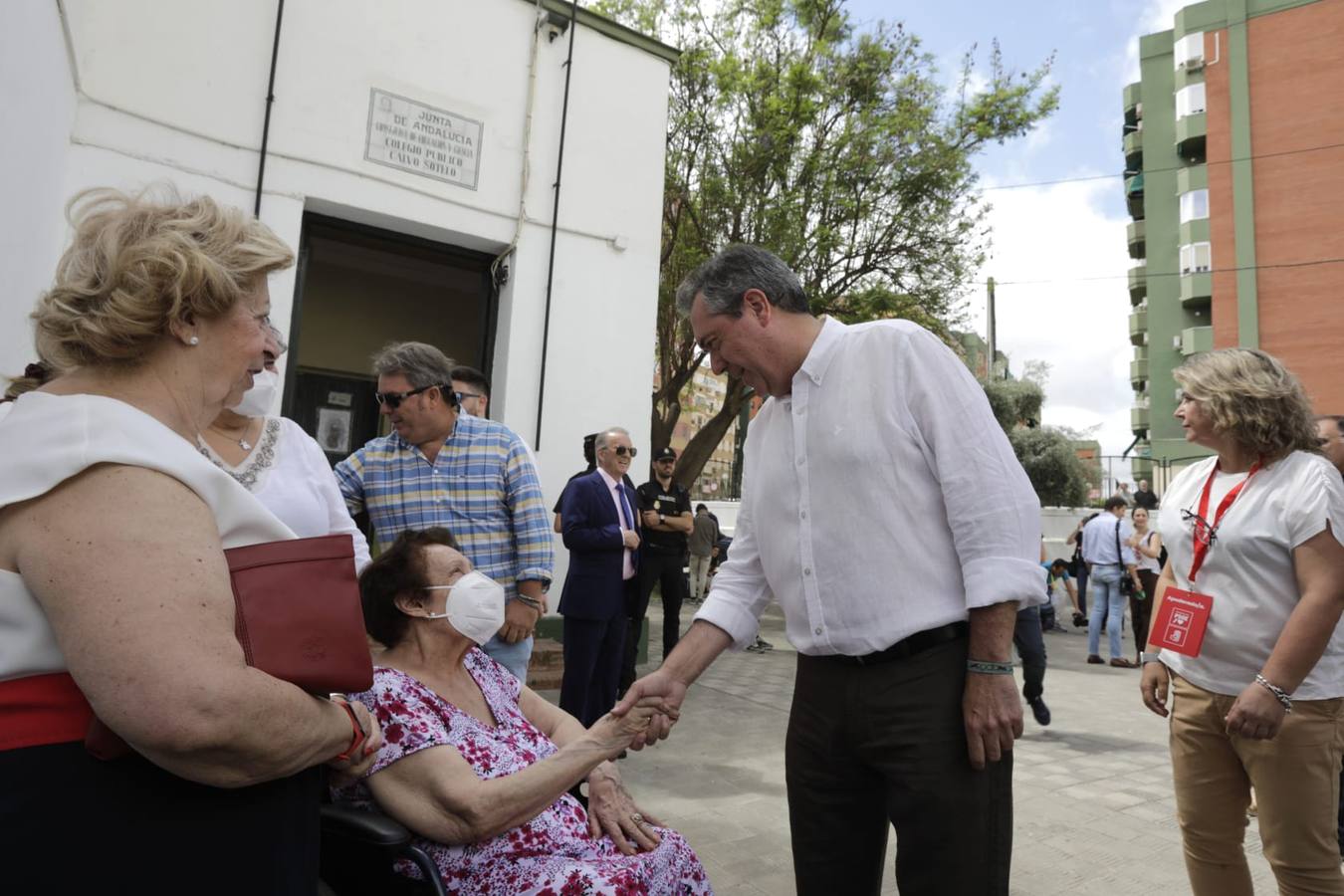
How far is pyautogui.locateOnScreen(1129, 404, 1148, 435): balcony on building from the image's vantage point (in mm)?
35250

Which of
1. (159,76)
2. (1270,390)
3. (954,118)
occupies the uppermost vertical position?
(954,118)

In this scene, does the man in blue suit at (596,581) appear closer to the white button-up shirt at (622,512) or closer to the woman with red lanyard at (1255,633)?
the white button-up shirt at (622,512)

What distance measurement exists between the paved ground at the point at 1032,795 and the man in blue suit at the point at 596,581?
1.74 feet

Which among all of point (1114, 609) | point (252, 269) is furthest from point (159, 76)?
point (1114, 609)

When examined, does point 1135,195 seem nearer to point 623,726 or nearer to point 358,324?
point 358,324

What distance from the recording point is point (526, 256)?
6934mm

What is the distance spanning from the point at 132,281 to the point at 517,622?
7.92 ft

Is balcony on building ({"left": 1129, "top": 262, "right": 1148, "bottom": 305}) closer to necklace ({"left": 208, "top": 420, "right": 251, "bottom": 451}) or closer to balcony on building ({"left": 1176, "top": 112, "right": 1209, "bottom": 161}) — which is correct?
balcony on building ({"left": 1176, "top": 112, "right": 1209, "bottom": 161})

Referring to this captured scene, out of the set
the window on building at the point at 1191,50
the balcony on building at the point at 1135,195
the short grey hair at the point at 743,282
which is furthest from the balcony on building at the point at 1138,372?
the short grey hair at the point at 743,282

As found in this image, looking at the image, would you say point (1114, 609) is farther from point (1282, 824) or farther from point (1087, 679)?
point (1282, 824)

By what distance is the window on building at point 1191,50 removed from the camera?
27.4m

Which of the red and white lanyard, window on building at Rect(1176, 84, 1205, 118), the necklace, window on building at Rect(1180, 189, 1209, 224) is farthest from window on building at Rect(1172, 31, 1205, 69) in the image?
the necklace

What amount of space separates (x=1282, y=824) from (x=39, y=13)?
5705 mm

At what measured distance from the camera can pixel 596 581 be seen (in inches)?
189
